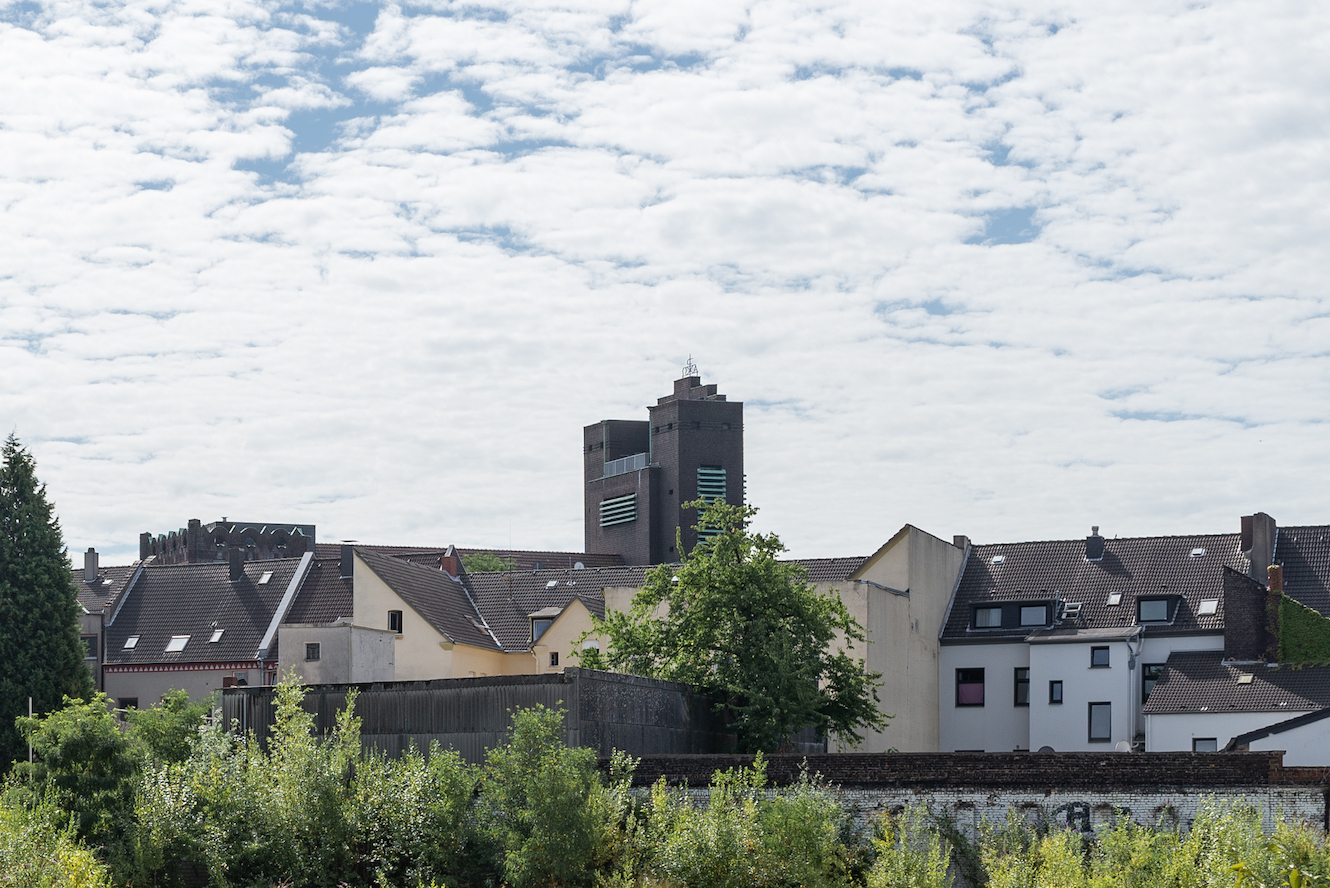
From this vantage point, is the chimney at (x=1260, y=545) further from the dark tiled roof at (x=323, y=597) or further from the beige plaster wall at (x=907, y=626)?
the dark tiled roof at (x=323, y=597)

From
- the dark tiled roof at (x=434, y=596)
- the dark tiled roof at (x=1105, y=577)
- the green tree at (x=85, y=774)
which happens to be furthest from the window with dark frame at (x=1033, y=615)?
the green tree at (x=85, y=774)

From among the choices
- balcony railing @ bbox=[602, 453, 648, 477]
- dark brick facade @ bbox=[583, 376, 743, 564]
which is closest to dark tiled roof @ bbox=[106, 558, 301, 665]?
dark brick facade @ bbox=[583, 376, 743, 564]

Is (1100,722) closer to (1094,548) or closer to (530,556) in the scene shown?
(1094,548)

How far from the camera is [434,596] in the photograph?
6172 centimetres

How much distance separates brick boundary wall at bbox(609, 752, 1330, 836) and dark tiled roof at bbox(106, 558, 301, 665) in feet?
108

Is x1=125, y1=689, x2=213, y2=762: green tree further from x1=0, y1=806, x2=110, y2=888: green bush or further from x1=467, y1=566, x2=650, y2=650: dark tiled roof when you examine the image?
x1=467, y1=566, x2=650, y2=650: dark tiled roof

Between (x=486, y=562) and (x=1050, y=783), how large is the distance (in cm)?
8410

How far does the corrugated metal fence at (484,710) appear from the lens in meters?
34.2

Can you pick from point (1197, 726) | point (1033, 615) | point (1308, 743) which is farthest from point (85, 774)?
point (1033, 615)

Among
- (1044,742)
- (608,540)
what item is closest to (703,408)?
(608,540)

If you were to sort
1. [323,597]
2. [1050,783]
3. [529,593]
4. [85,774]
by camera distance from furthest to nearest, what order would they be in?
[529,593] < [323,597] < [85,774] < [1050,783]

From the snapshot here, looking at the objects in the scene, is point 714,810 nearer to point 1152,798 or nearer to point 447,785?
point 447,785

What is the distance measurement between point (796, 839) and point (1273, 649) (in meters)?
29.2

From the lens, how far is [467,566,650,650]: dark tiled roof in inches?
2462
